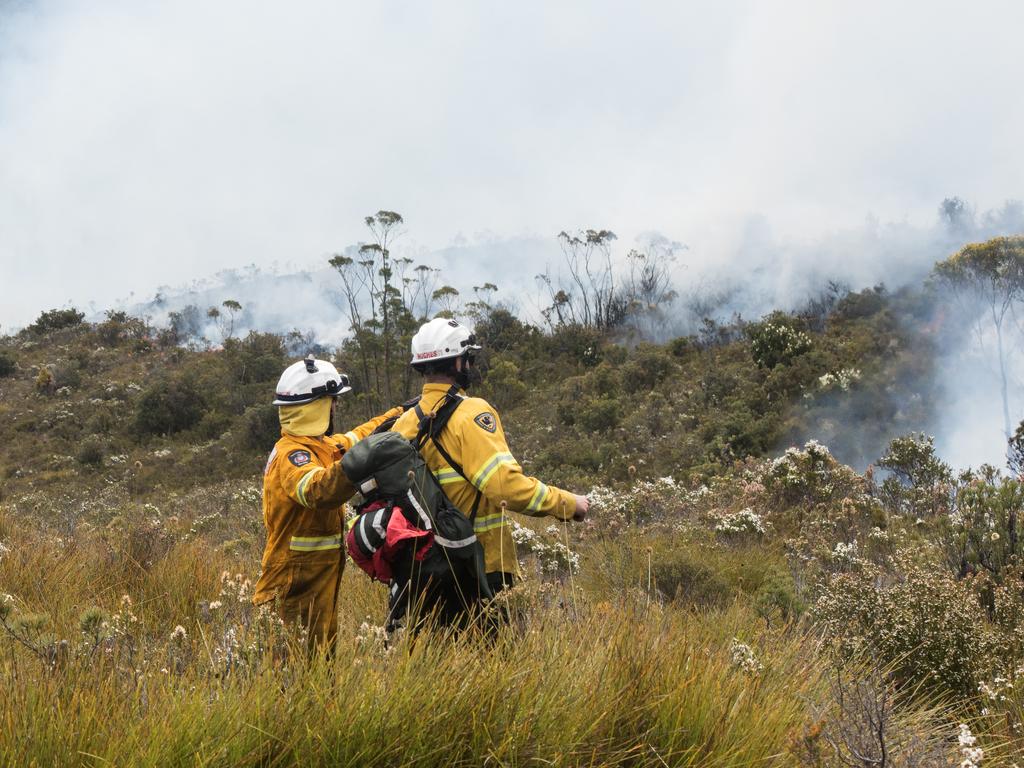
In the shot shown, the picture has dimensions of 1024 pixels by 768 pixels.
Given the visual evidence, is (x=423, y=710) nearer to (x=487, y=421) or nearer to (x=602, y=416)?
(x=487, y=421)

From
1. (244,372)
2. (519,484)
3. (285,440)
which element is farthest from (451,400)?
(244,372)

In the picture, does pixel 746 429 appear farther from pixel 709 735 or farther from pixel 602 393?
pixel 709 735

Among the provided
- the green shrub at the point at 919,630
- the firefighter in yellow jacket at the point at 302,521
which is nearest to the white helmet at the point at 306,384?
the firefighter in yellow jacket at the point at 302,521

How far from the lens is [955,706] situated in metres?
3.18

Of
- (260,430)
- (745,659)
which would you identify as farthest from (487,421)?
(260,430)

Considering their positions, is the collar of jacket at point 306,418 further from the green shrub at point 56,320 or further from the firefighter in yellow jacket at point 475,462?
the green shrub at point 56,320

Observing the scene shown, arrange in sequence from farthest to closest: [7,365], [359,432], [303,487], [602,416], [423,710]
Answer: [7,365] < [602,416] < [359,432] < [303,487] < [423,710]

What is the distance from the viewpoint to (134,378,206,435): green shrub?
96.9 ft

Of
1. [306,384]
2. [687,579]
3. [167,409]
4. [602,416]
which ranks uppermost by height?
[167,409]

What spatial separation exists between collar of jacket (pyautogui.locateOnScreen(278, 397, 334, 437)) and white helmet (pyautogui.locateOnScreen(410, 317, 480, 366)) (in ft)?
1.71

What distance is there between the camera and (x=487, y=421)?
3.16 meters

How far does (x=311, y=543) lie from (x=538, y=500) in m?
1.11

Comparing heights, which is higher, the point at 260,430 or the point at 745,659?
the point at 260,430

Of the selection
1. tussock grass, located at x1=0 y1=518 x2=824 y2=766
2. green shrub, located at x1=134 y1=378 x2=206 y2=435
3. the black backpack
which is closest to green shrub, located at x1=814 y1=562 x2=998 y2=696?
tussock grass, located at x1=0 y1=518 x2=824 y2=766
